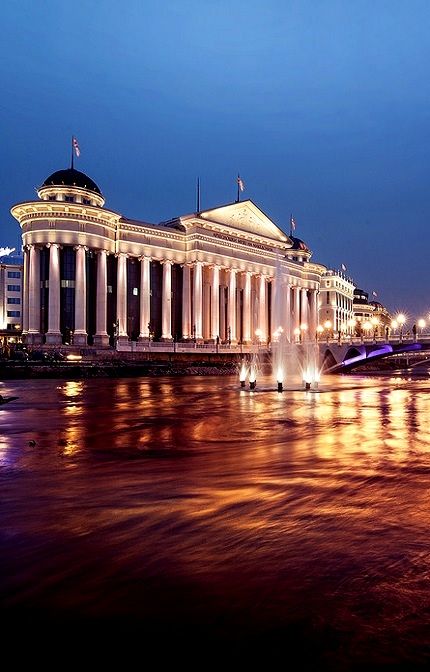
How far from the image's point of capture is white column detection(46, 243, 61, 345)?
74438 mm

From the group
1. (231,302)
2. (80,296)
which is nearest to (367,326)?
(231,302)

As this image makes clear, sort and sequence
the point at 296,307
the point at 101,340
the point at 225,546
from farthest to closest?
the point at 296,307, the point at 101,340, the point at 225,546

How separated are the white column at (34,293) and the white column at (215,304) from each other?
31863 mm

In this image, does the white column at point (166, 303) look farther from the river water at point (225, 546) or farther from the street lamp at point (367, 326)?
the street lamp at point (367, 326)

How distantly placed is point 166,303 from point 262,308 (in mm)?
24378

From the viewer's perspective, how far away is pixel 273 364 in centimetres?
7744

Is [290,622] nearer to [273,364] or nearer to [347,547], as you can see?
[347,547]

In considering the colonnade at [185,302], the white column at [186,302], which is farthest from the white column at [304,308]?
the white column at [186,302]

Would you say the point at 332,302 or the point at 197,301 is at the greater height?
the point at 332,302

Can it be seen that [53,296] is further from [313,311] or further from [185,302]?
[313,311]

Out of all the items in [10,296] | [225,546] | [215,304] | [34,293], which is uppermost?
[10,296]

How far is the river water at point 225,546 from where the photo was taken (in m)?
4.46

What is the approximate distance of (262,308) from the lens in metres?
104

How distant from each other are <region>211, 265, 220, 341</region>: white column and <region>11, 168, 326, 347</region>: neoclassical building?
7.5 inches
